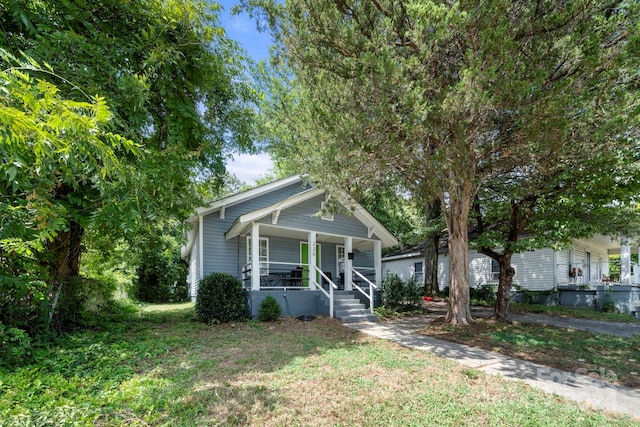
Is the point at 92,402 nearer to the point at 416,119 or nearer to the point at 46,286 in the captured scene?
the point at 46,286

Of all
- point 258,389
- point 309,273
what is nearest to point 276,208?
point 309,273

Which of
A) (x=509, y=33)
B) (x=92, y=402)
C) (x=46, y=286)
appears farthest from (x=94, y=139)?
(x=509, y=33)

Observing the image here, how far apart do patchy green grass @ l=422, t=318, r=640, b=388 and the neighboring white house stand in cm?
664

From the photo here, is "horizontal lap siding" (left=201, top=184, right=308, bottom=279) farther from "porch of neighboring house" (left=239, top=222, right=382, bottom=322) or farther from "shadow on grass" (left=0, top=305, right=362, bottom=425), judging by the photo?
"shadow on grass" (left=0, top=305, right=362, bottom=425)

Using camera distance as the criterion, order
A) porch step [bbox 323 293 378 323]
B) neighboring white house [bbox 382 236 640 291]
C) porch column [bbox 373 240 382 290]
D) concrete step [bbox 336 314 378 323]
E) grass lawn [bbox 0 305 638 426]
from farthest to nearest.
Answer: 1. neighboring white house [bbox 382 236 640 291]
2. porch column [bbox 373 240 382 290]
3. porch step [bbox 323 293 378 323]
4. concrete step [bbox 336 314 378 323]
5. grass lawn [bbox 0 305 638 426]

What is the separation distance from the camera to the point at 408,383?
456 cm

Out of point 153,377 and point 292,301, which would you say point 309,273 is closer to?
point 292,301

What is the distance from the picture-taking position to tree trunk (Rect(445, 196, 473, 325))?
9055 mm

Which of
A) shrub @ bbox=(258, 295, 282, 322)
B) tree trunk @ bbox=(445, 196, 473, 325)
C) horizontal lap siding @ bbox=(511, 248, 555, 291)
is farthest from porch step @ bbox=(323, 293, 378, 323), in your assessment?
horizontal lap siding @ bbox=(511, 248, 555, 291)

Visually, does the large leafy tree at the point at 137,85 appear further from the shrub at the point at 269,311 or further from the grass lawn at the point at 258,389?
the shrub at the point at 269,311

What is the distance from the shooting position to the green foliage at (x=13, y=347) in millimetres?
4613

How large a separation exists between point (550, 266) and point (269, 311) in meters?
14.2

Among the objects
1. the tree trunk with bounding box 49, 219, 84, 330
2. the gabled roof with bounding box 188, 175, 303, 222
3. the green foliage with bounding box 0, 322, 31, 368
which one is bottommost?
the green foliage with bounding box 0, 322, 31, 368

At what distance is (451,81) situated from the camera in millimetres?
7328
